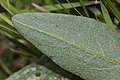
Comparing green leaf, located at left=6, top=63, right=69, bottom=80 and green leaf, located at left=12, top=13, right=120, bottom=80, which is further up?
green leaf, located at left=12, top=13, right=120, bottom=80

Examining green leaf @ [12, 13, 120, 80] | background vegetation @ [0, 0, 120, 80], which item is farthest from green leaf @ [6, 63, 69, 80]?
green leaf @ [12, 13, 120, 80]

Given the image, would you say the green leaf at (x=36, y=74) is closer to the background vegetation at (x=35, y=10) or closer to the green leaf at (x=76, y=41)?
the background vegetation at (x=35, y=10)

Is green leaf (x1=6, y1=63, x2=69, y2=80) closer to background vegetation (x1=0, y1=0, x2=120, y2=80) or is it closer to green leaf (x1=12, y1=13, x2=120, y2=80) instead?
background vegetation (x1=0, y1=0, x2=120, y2=80)

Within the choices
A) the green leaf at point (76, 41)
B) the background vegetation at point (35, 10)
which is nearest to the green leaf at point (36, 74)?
the background vegetation at point (35, 10)

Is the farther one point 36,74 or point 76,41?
point 36,74

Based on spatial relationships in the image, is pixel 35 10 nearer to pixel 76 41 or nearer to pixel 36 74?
pixel 36 74

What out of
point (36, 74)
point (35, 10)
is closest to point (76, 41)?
point (36, 74)
